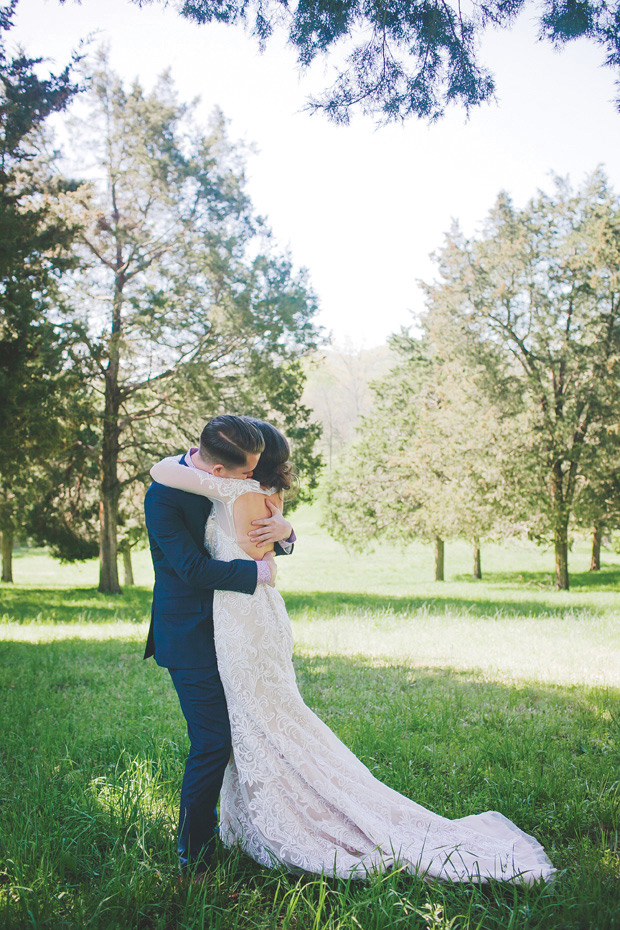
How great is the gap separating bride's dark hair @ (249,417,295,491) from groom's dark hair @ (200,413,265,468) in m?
0.20

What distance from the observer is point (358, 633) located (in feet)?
32.2

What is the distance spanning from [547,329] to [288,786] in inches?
718

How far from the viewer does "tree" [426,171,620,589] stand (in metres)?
17.8

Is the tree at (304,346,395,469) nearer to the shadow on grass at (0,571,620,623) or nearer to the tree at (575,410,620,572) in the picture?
the tree at (575,410,620,572)

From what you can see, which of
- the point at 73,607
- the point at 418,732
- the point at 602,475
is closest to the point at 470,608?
the point at 602,475

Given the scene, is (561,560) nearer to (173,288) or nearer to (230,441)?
(173,288)

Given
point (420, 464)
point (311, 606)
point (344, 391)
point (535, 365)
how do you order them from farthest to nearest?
point (344, 391), point (420, 464), point (535, 365), point (311, 606)

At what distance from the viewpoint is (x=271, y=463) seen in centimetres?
327

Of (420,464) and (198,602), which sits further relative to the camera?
(420,464)

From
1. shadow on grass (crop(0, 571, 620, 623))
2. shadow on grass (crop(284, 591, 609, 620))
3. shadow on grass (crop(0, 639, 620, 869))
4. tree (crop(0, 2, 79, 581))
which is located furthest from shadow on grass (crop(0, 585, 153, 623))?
shadow on grass (crop(0, 639, 620, 869))

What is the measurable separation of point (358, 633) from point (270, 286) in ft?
35.4

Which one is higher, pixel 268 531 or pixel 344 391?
pixel 344 391

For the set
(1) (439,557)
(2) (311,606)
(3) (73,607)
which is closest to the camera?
(2) (311,606)

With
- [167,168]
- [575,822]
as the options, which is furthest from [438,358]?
[575,822]
